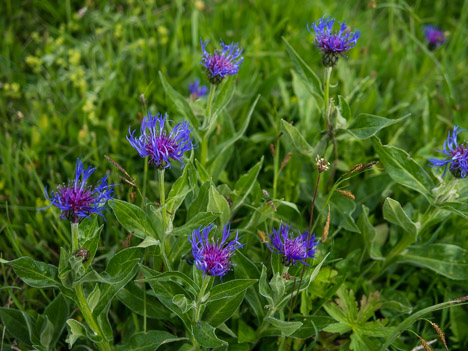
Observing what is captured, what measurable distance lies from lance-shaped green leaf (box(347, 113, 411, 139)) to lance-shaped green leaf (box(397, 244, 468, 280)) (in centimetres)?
68

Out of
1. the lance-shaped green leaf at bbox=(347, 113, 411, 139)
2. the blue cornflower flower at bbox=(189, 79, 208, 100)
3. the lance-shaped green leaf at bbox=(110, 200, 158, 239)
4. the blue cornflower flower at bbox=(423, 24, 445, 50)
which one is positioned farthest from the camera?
the blue cornflower flower at bbox=(423, 24, 445, 50)

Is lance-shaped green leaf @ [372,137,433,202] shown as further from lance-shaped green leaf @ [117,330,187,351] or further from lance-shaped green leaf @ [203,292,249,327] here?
lance-shaped green leaf @ [117,330,187,351]

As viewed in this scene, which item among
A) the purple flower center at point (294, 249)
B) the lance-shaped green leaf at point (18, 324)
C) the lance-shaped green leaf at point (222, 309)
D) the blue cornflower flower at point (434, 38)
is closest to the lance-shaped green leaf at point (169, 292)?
the lance-shaped green leaf at point (222, 309)

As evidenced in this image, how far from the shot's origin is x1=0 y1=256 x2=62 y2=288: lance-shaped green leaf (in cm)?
191

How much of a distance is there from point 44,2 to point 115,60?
93 centimetres

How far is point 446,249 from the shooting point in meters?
2.47

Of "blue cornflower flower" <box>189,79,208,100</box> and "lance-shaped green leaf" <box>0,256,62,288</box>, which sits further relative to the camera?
"blue cornflower flower" <box>189,79,208,100</box>

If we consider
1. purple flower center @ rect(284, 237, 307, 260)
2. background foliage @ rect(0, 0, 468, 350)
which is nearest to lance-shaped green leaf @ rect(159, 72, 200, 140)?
background foliage @ rect(0, 0, 468, 350)

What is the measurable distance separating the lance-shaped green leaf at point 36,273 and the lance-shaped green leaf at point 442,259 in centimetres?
173

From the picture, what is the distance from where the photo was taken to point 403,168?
2.42m

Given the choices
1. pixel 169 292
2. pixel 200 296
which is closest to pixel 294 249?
pixel 200 296

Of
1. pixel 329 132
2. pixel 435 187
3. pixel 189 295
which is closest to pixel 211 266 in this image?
pixel 189 295

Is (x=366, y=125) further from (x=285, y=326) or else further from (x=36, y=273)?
(x=36, y=273)

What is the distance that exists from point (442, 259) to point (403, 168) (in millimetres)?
514
